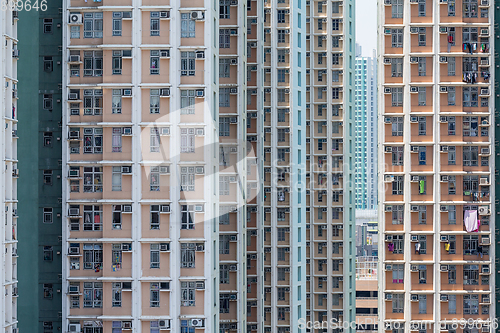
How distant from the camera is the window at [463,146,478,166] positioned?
45312 millimetres

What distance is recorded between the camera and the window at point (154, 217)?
129ft

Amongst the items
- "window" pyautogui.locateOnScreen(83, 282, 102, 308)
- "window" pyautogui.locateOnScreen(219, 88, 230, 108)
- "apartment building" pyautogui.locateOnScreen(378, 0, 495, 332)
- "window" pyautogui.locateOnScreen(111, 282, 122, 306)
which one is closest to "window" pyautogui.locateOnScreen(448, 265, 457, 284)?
"apartment building" pyautogui.locateOnScreen(378, 0, 495, 332)

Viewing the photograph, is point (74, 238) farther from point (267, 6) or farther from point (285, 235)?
point (267, 6)

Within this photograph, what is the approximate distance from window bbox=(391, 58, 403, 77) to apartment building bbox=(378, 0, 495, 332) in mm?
57

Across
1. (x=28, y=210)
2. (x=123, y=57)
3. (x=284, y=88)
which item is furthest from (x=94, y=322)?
(x=284, y=88)

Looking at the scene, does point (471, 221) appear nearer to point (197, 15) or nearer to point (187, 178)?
point (187, 178)

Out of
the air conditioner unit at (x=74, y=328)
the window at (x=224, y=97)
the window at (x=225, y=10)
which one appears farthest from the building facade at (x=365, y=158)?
the air conditioner unit at (x=74, y=328)

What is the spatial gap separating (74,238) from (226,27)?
14694 millimetres

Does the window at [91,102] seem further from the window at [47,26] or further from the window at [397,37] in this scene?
the window at [397,37]

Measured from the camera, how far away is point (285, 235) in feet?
176

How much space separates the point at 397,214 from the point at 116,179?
16.5 meters

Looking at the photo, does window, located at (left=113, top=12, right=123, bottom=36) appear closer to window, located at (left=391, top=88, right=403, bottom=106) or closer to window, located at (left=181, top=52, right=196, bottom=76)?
window, located at (left=181, top=52, right=196, bottom=76)

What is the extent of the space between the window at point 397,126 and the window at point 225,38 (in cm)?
1035

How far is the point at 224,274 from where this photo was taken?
4506cm
